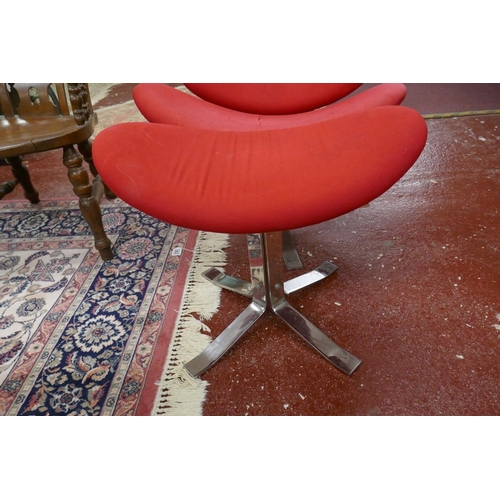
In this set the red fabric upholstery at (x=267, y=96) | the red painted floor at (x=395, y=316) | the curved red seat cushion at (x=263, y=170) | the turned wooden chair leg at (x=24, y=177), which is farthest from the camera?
the turned wooden chair leg at (x=24, y=177)

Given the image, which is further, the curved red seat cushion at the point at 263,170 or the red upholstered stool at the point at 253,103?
the red upholstered stool at the point at 253,103

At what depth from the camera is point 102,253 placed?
4.28 feet

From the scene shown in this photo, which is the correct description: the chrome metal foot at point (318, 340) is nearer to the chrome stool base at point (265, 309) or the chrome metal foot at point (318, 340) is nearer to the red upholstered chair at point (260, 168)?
the chrome stool base at point (265, 309)

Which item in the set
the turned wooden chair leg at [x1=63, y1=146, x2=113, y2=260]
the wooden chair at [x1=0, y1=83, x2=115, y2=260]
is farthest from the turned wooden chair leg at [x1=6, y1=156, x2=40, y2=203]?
the turned wooden chair leg at [x1=63, y1=146, x2=113, y2=260]

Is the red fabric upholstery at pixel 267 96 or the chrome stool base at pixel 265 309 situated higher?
the red fabric upholstery at pixel 267 96

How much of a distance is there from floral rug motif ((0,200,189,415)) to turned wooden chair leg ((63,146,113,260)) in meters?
0.07

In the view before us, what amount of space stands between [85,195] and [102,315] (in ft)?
1.23

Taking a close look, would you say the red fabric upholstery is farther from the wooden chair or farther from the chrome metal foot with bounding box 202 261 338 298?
the chrome metal foot with bounding box 202 261 338 298

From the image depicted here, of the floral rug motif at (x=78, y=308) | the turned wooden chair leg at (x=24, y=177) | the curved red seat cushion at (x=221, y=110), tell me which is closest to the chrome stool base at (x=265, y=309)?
the floral rug motif at (x=78, y=308)

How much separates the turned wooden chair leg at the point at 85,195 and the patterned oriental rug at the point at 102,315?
0.06 metres

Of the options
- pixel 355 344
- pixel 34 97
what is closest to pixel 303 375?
pixel 355 344

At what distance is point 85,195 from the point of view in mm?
1213

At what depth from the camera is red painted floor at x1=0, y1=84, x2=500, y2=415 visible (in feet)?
2.86

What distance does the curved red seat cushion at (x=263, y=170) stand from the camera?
627 mm
